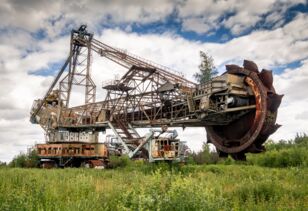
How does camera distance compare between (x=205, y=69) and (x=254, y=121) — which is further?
(x=205, y=69)

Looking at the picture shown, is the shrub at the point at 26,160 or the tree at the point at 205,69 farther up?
the tree at the point at 205,69

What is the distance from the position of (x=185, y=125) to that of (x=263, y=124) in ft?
21.1

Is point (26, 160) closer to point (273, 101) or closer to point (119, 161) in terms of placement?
point (119, 161)

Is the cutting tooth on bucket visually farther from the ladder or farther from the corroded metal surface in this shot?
the ladder

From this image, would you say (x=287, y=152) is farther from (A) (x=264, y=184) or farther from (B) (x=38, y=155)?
(B) (x=38, y=155)

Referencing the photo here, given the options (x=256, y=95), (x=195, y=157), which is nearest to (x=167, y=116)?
(x=256, y=95)

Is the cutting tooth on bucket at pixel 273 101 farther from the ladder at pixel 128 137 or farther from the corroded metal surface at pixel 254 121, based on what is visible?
the ladder at pixel 128 137

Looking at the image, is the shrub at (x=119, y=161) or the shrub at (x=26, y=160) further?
the shrub at (x=26, y=160)

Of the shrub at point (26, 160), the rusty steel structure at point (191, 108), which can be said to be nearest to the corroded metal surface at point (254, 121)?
the rusty steel structure at point (191, 108)

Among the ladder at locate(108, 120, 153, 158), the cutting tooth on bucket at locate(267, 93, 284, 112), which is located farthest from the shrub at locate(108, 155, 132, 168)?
the cutting tooth on bucket at locate(267, 93, 284, 112)

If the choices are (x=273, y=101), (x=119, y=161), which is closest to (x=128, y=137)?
(x=119, y=161)

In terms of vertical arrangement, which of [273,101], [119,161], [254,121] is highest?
[273,101]

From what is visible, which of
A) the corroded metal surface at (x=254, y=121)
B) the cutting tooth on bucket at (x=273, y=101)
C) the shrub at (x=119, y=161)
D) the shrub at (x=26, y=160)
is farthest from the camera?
the shrub at (x=26, y=160)

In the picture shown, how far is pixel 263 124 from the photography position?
76.7ft
